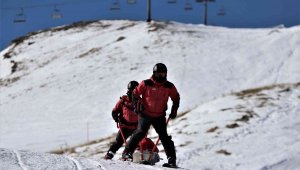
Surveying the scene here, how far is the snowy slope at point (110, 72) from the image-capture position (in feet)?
100

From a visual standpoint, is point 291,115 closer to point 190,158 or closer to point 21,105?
point 190,158

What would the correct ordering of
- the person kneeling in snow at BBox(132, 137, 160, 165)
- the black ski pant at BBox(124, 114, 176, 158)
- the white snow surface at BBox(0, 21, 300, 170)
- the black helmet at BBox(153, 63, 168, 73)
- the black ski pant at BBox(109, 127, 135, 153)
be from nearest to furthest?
the black helmet at BBox(153, 63, 168, 73) < the black ski pant at BBox(124, 114, 176, 158) < the person kneeling in snow at BBox(132, 137, 160, 165) < the black ski pant at BBox(109, 127, 135, 153) < the white snow surface at BBox(0, 21, 300, 170)

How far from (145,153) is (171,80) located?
26.6 metres

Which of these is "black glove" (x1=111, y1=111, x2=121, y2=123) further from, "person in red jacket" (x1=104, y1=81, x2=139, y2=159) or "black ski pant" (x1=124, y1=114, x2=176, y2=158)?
"black ski pant" (x1=124, y1=114, x2=176, y2=158)

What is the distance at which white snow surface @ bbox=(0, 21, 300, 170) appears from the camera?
16.9 metres

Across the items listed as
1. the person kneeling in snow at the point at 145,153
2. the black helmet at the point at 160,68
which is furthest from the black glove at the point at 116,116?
the black helmet at the point at 160,68

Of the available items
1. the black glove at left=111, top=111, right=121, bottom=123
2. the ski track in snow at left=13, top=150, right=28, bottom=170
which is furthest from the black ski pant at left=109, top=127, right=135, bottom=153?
the ski track in snow at left=13, top=150, right=28, bottom=170

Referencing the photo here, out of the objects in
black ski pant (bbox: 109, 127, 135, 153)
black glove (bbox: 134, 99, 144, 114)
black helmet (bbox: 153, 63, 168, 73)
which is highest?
black helmet (bbox: 153, 63, 168, 73)

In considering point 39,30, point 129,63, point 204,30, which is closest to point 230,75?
point 129,63

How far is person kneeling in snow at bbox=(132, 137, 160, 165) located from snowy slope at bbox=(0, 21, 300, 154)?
1453 centimetres

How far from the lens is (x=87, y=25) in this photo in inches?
2790

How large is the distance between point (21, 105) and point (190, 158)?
23.1 meters

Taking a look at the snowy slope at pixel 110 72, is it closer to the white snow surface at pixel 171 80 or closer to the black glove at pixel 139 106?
the white snow surface at pixel 171 80

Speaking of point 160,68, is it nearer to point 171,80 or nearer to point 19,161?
point 19,161
